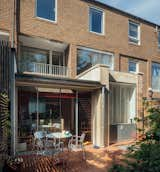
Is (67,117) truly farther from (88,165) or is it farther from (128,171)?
(128,171)

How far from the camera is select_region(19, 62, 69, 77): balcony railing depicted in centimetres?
1426

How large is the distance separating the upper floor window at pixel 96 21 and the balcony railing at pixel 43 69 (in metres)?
3.73

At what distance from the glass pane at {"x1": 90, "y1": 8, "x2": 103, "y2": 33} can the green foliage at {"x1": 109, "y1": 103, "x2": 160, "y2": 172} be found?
13.3 metres

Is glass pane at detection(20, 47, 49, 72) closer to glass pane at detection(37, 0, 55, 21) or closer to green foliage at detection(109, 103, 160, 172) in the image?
glass pane at detection(37, 0, 55, 21)

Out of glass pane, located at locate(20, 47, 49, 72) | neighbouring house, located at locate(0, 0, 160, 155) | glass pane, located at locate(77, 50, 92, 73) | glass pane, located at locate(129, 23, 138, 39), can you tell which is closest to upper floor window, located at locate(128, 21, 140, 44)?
glass pane, located at locate(129, 23, 138, 39)

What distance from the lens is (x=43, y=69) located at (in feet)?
49.6

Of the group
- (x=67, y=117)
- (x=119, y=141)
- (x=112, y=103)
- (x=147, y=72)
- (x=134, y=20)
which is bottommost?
(x=119, y=141)

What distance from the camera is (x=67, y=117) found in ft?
42.9

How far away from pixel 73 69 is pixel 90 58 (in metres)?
1.84

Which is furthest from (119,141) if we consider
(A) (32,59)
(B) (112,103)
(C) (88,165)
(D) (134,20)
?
(D) (134,20)

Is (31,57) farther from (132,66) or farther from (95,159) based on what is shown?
(132,66)

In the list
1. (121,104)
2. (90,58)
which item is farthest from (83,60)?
(121,104)

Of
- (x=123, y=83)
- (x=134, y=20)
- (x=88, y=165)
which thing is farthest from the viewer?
(x=134, y=20)

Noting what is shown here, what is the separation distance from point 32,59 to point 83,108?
16.8 ft
